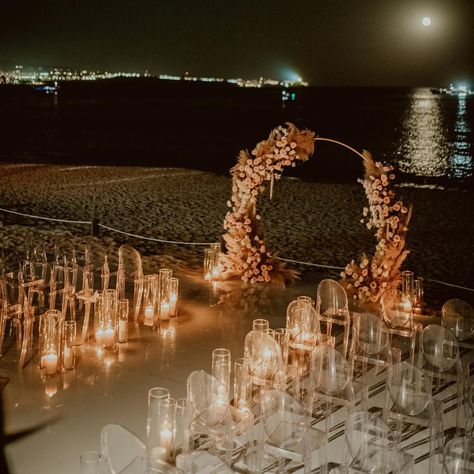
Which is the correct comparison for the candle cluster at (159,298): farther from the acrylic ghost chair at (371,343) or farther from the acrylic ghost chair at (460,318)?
the acrylic ghost chair at (460,318)

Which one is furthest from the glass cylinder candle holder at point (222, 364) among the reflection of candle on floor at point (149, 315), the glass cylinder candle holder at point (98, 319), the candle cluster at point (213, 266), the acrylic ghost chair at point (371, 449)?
the candle cluster at point (213, 266)

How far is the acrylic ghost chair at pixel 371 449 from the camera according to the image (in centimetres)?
429

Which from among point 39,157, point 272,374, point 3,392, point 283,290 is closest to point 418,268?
point 283,290

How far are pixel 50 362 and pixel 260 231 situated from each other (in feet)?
14.2

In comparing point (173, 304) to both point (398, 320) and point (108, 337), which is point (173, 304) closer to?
point (108, 337)

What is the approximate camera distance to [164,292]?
27.7ft

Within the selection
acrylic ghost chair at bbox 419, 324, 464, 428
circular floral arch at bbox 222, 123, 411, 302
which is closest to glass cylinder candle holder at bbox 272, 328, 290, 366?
acrylic ghost chair at bbox 419, 324, 464, 428

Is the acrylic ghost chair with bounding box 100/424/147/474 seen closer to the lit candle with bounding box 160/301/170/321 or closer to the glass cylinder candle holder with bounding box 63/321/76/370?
the glass cylinder candle holder with bounding box 63/321/76/370

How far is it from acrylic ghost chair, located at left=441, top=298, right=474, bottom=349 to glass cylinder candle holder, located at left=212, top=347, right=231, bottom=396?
242 cm

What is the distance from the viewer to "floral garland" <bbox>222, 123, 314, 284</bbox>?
9.88 meters

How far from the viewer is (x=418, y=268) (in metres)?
12.1

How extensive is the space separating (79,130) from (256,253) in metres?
40.9

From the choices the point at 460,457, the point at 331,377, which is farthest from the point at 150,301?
the point at 460,457

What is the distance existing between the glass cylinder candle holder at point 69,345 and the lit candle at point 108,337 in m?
0.50
